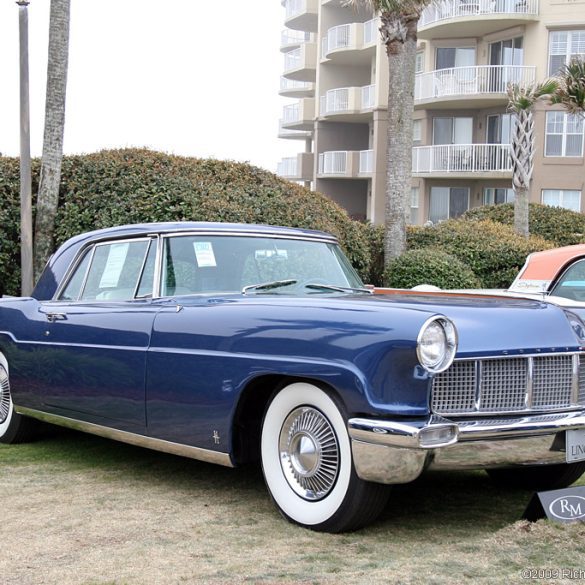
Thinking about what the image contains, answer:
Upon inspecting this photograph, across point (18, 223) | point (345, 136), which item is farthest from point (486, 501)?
point (345, 136)

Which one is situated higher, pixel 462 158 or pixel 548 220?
pixel 462 158

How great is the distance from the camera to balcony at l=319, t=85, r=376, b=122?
129 feet

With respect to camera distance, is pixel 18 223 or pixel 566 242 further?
pixel 566 242

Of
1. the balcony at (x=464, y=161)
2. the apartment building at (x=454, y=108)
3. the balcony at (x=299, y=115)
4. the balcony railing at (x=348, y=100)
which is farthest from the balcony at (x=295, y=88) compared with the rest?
the balcony at (x=464, y=161)

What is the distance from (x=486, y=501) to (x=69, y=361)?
275cm

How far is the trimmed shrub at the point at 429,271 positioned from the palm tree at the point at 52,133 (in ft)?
18.3

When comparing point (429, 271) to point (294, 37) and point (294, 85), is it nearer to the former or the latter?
point (294, 85)

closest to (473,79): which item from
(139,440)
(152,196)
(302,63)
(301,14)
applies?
(301,14)

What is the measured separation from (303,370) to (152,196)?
859 cm

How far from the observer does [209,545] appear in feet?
15.3

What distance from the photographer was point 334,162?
136 ft

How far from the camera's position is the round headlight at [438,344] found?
448 cm

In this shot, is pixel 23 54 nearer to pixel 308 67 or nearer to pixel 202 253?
pixel 202 253

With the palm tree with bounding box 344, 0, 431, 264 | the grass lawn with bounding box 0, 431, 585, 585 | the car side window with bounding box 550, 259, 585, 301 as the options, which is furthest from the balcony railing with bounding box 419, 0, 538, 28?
the grass lawn with bounding box 0, 431, 585, 585
